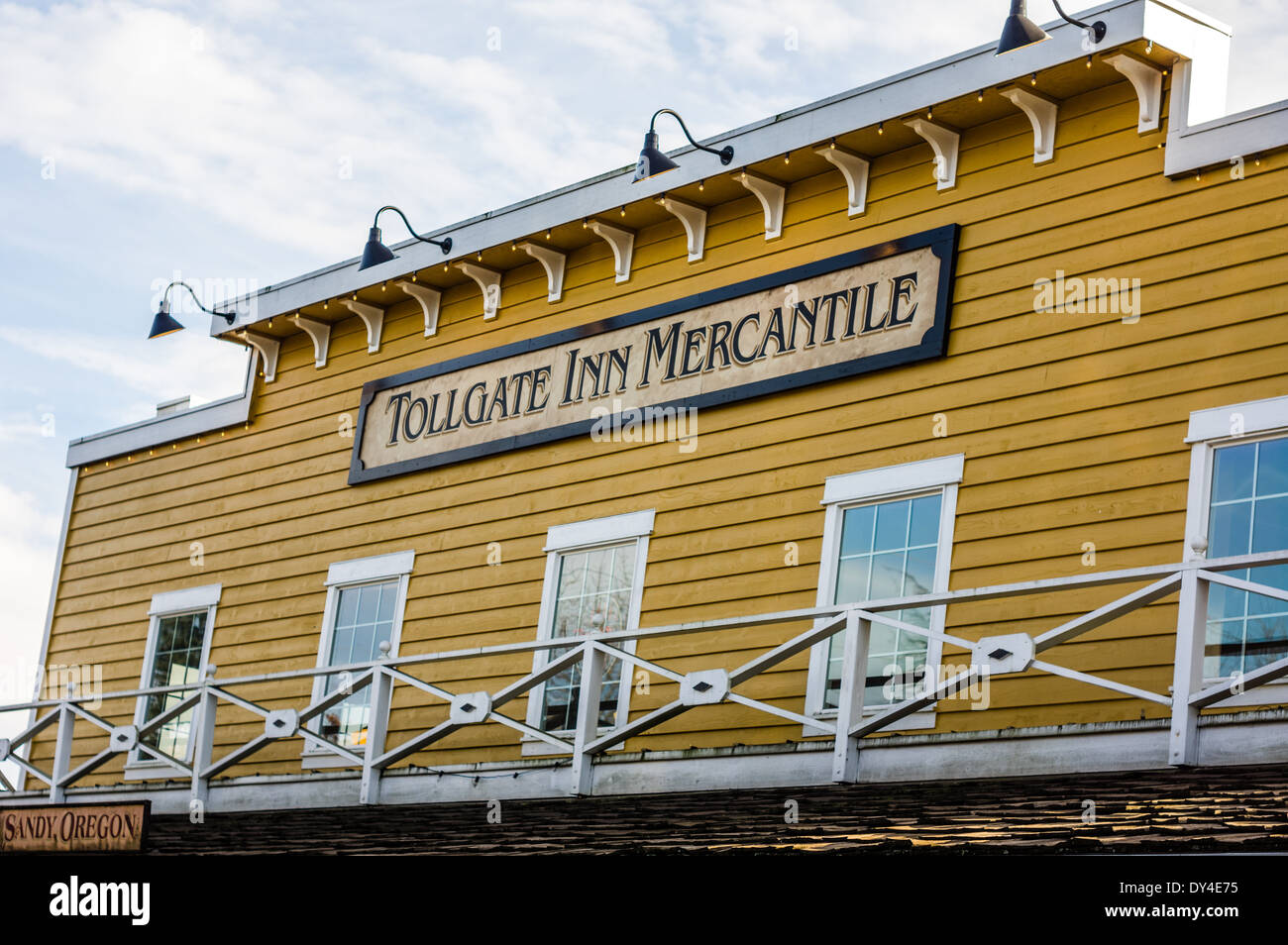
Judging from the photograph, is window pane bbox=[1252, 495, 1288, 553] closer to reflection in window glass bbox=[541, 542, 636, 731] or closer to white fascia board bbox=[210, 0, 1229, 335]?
white fascia board bbox=[210, 0, 1229, 335]

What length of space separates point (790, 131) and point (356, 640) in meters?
6.38

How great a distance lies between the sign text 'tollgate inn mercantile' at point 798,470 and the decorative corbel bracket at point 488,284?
23mm

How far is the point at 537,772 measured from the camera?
1054 cm

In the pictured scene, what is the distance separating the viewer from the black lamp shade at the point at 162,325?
1569 cm

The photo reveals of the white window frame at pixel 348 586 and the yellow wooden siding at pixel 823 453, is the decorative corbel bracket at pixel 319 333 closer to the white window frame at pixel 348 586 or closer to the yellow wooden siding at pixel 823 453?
the yellow wooden siding at pixel 823 453

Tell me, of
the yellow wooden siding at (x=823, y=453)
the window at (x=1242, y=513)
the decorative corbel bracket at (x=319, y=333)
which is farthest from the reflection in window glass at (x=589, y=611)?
the window at (x=1242, y=513)

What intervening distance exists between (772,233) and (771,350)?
990 millimetres

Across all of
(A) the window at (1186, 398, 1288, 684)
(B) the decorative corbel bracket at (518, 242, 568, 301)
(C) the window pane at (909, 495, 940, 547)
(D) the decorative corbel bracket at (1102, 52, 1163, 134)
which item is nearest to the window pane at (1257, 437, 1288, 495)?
(A) the window at (1186, 398, 1288, 684)

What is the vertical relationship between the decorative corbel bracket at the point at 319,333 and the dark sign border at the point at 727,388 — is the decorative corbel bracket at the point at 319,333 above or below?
above

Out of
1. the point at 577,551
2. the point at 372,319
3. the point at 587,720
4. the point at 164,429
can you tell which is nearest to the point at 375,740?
the point at 587,720

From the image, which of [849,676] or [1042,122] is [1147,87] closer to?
[1042,122]
